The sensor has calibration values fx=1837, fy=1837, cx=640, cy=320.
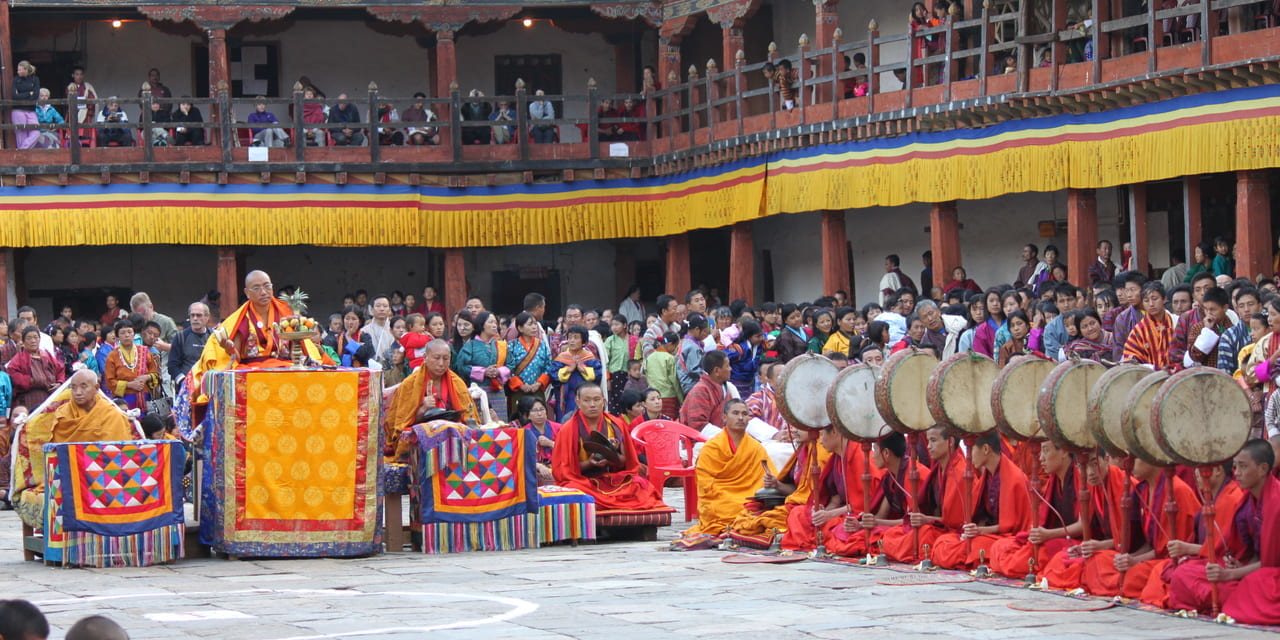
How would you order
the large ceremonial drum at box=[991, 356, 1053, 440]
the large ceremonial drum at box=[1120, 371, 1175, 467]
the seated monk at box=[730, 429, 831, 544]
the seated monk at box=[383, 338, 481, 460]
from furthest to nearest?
the seated monk at box=[383, 338, 481, 460] < the seated monk at box=[730, 429, 831, 544] < the large ceremonial drum at box=[991, 356, 1053, 440] < the large ceremonial drum at box=[1120, 371, 1175, 467]

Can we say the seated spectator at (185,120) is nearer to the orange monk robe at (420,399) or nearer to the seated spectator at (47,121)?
the seated spectator at (47,121)

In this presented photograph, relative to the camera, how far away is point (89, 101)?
837 inches

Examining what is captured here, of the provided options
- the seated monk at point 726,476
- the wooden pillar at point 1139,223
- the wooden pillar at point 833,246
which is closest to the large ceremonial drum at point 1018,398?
the seated monk at point 726,476

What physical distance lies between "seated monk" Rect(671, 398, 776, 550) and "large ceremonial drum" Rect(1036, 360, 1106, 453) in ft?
9.22

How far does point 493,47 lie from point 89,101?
19.7 feet

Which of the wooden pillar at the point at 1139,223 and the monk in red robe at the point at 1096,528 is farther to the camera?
the wooden pillar at the point at 1139,223

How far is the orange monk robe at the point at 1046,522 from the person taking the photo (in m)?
8.48

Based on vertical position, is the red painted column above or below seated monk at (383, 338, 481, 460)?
above

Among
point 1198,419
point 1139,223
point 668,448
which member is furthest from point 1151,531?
point 1139,223

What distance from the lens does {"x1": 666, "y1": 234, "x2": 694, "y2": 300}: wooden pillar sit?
22.5 metres

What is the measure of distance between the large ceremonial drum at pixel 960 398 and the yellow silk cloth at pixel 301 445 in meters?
3.24

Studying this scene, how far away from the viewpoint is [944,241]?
1820cm

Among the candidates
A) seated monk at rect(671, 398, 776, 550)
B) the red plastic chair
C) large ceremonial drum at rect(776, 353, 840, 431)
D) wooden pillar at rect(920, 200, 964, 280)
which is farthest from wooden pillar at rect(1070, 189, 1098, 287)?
large ceremonial drum at rect(776, 353, 840, 431)

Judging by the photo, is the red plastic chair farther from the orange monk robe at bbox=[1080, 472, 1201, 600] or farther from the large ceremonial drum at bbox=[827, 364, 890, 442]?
the orange monk robe at bbox=[1080, 472, 1201, 600]
